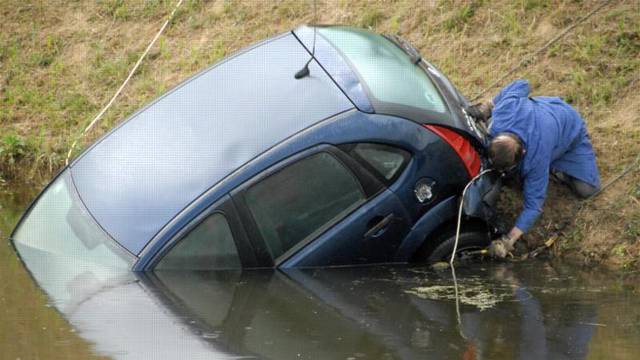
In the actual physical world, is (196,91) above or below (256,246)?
above

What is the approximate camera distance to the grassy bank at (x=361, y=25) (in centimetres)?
831

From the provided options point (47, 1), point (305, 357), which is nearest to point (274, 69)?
point (305, 357)

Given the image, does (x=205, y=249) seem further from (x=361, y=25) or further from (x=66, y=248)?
(x=361, y=25)

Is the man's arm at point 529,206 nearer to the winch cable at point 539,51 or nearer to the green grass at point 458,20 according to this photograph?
the winch cable at point 539,51

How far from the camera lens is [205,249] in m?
7.17

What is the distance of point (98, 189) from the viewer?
746cm

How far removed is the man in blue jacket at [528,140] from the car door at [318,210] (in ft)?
2.55

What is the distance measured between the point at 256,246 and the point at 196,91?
117cm

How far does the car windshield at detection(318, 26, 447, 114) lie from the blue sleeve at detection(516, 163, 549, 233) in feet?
2.50

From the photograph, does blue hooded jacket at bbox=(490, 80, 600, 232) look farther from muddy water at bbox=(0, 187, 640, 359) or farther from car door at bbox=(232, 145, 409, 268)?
car door at bbox=(232, 145, 409, 268)

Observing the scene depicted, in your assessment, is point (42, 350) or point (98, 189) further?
point (98, 189)

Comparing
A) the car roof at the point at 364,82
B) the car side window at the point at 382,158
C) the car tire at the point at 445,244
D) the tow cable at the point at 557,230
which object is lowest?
the tow cable at the point at 557,230

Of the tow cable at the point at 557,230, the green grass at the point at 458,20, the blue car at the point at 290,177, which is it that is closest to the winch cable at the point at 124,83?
the blue car at the point at 290,177

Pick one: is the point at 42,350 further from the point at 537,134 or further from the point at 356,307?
the point at 537,134
